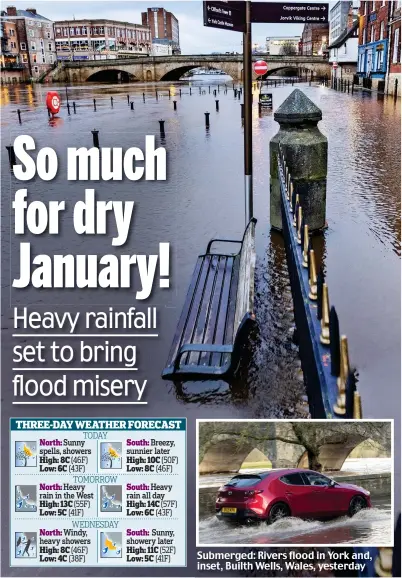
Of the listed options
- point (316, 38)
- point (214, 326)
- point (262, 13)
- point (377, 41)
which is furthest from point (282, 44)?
point (214, 326)

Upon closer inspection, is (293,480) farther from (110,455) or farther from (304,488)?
(110,455)

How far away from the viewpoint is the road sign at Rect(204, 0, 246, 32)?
5.57m

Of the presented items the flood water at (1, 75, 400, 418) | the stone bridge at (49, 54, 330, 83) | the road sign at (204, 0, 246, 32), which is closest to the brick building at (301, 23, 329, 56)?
the stone bridge at (49, 54, 330, 83)

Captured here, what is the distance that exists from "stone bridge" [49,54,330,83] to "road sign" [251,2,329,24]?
73810 millimetres

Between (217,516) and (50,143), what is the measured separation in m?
17.6

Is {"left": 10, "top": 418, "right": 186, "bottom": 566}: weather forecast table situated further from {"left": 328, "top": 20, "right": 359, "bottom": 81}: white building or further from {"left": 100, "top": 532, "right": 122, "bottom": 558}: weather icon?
{"left": 328, "top": 20, "right": 359, "bottom": 81}: white building

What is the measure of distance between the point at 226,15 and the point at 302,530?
16.7ft

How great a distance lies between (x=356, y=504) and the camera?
3.06 metres

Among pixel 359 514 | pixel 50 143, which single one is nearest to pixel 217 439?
pixel 359 514

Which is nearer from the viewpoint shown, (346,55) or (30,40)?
(346,55)

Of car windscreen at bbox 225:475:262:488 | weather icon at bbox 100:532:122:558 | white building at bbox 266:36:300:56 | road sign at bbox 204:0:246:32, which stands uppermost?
white building at bbox 266:36:300:56

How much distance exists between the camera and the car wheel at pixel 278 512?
3082 millimetres


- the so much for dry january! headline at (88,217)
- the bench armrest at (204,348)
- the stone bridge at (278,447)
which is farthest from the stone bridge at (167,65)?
the stone bridge at (278,447)

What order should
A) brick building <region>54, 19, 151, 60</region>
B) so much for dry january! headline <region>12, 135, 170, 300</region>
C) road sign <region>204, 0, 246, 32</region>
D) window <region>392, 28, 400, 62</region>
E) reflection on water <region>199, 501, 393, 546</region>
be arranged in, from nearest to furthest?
reflection on water <region>199, 501, 393, 546</region> < so much for dry january! headline <region>12, 135, 170, 300</region> < road sign <region>204, 0, 246, 32</region> < window <region>392, 28, 400, 62</region> < brick building <region>54, 19, 151, 60</region>
